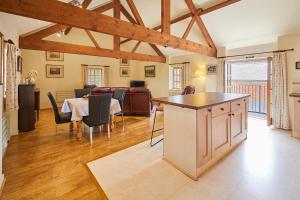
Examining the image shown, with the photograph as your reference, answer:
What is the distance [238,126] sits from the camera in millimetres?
2967

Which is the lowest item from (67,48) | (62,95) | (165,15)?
(62,95)

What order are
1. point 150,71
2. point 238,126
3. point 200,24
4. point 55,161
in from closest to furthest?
point 55,161 < point 238,126 < point 200,24 < point 150,71

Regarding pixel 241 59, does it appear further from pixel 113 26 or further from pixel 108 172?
pixel 108 172

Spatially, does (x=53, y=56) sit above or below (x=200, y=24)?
below

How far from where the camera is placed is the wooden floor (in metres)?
1.83

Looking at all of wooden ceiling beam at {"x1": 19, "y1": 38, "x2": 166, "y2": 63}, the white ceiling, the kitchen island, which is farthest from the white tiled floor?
wooden ceiling beam at {"x1": 19, "y1": 38, "x2": 166, "y2": 63}

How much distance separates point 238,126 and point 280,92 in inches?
84.3

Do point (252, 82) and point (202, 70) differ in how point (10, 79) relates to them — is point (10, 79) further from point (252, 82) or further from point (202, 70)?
point (252, 82)

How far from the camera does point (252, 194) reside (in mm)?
1737

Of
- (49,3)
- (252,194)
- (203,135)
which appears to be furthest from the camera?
(49,3)

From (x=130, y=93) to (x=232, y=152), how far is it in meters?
3.63

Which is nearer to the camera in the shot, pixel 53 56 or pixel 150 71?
pixel 53 56

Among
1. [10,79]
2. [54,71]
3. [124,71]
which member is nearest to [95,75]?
[124,71]

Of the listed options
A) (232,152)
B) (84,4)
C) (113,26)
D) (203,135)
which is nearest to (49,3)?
(113,26)
